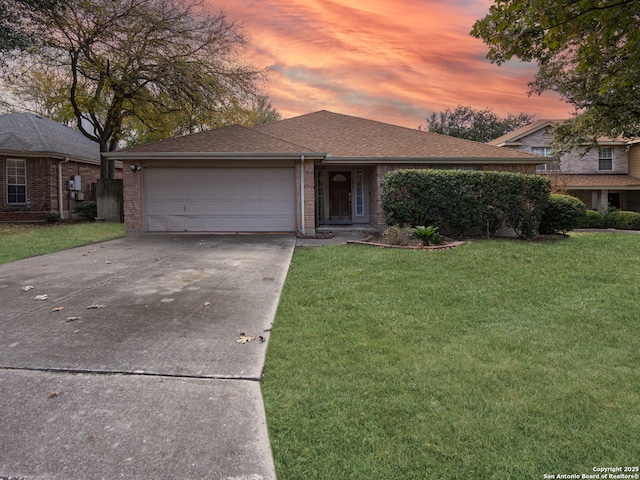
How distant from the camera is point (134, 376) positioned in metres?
2.96

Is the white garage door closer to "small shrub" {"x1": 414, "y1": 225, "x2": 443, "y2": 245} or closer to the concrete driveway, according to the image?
"small shrub" {"x1": 414, "y1": 225, "x2": 443, "y2": 245}

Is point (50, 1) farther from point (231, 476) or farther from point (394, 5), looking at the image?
point (231, 476)

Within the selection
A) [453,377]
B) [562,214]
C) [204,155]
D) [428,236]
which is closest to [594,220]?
[562,214]

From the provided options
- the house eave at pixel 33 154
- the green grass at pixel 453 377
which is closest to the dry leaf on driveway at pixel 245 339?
the green grass at pixel 453 377

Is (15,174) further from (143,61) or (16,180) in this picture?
(143,61)

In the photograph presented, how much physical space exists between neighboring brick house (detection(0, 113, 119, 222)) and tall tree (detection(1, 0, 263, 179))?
65.3 inches

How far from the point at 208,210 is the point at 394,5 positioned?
7983mm

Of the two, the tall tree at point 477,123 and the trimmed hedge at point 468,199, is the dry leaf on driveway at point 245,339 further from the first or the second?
the tall tree at point 477,123

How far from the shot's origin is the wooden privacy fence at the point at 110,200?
55.9 feet

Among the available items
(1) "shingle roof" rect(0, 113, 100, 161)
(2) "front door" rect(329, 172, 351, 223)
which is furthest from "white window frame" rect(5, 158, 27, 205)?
(2) "front door" rect(329, 172, 351, 223)

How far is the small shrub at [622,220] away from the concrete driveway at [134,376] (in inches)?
761

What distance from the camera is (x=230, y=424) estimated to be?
95.0 inches

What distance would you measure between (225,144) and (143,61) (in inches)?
334

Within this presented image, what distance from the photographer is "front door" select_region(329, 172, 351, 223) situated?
619 inches
